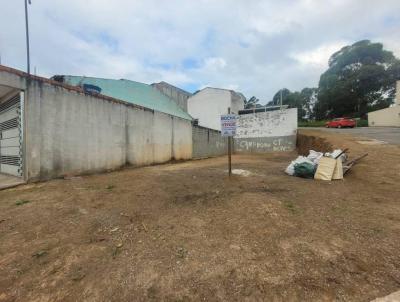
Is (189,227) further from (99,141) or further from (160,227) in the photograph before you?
(99,141)

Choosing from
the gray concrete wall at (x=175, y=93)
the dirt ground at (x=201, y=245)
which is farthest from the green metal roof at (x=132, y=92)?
the dirt ground at (x=201, y=245)

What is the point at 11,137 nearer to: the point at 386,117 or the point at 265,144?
the point at 265,144

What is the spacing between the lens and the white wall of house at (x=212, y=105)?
23.0m

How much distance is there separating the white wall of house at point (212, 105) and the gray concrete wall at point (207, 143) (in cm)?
563

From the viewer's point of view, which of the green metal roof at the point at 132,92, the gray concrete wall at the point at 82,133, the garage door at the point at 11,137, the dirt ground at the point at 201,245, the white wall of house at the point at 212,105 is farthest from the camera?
the white wall of house at the point at 212,105

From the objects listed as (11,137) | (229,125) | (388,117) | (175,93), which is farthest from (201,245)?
(388,117)

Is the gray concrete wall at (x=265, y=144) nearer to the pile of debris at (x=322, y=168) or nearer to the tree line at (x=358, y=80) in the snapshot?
the pile of debris at (x=322, y=168)

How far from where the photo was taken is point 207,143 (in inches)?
639

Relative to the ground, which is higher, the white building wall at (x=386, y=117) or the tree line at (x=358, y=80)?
the tree line at (x=358, y=80)

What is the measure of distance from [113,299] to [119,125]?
803 cm

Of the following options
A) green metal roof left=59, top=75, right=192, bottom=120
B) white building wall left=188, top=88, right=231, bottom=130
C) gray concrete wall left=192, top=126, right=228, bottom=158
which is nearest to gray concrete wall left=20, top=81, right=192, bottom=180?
gray concrete wall left=192, top=126, right=228, bottom=158

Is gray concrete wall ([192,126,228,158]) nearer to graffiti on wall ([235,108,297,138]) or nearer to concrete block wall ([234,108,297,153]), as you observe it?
concrete block wall ([234,108,297,153])

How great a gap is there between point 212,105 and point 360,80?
2266 cm

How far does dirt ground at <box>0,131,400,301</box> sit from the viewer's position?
205 cm
